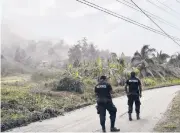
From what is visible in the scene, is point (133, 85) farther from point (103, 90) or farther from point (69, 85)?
point (69, 85)

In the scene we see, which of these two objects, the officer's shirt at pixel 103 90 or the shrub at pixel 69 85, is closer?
the officer's shirt at pixel 103 90

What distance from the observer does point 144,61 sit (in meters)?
49.6

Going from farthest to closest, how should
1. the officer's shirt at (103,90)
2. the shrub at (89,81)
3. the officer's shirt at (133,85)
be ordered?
the shrub at (89,81) < the officer's shirt at (133,85) < the officer's shirt at (103,90)

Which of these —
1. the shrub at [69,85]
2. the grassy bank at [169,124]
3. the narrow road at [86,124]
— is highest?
the shrub at [69,85]

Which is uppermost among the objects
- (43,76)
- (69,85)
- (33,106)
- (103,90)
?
(43,76)

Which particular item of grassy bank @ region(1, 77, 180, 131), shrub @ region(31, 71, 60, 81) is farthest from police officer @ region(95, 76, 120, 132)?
shrub @ region(31, 71, 60, 81)

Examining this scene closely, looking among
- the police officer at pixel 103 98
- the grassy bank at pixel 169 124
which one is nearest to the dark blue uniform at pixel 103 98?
the police officer at pixel 103 98

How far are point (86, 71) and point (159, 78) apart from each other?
68.3 feet

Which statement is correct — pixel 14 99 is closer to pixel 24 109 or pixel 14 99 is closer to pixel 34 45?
pixel 24 109

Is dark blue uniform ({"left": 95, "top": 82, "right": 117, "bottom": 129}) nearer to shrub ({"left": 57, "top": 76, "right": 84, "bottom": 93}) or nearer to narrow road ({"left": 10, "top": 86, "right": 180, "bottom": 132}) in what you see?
narrow road ({"left": 10, "top": 86, "right": 180, "bottom": 132})

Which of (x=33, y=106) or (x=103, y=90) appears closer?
(x=103, y=90)

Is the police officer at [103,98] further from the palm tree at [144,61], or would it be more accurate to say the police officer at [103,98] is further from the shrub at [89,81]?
the palm tree at [144,61]

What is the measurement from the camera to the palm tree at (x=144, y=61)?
49859mm

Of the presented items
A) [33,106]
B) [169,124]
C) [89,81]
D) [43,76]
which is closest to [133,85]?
[169,124]
